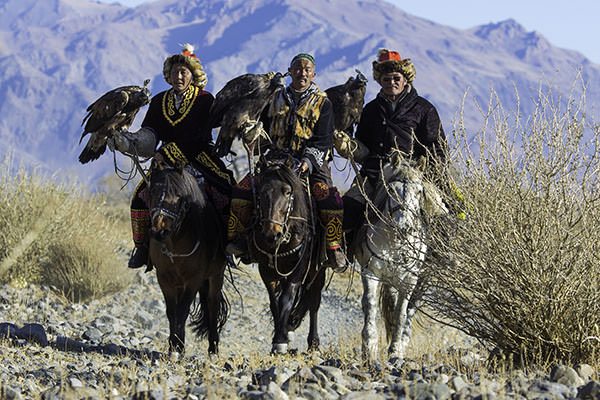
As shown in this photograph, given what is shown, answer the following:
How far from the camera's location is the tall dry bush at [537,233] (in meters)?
5.14

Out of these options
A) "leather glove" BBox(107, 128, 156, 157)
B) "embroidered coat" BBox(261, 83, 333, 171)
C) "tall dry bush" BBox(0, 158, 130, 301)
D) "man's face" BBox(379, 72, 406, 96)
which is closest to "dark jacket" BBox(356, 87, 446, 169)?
"man's face" BBox(379, 72, 406, 96)

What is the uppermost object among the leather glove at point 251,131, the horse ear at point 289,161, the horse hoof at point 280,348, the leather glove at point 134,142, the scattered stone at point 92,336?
the leather glove at point 251,131

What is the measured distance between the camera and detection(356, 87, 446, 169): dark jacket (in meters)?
6.98

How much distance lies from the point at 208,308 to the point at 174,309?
23.2 inches

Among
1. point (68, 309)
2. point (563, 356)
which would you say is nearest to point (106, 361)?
point (563, 356)

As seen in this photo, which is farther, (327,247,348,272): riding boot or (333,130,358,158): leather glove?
(333,130,358,158): leather glove

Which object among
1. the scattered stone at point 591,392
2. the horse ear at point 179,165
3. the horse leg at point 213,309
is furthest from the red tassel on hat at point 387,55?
the scattered stone at point 591,392

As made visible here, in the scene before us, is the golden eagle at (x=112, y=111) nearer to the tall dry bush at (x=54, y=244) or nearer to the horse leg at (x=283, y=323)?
the horse leg at (x=283, y=323)

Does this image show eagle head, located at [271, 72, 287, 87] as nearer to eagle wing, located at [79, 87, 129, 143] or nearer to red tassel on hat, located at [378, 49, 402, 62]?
red tassel on hat, located at [378, 49, 402, 62]

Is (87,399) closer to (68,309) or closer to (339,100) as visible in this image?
(339,100)

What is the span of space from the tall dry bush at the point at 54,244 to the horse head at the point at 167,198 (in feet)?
17.5

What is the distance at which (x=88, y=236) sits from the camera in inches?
476

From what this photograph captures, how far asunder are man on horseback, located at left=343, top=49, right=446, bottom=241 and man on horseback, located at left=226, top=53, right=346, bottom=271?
0.39m

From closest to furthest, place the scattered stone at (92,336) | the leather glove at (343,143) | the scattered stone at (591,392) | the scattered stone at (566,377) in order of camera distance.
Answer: the scattered stone at (591,392)
the scattered stone at (566,377)
the leather glove at (343,143)
the scattered stone at (92,336)
